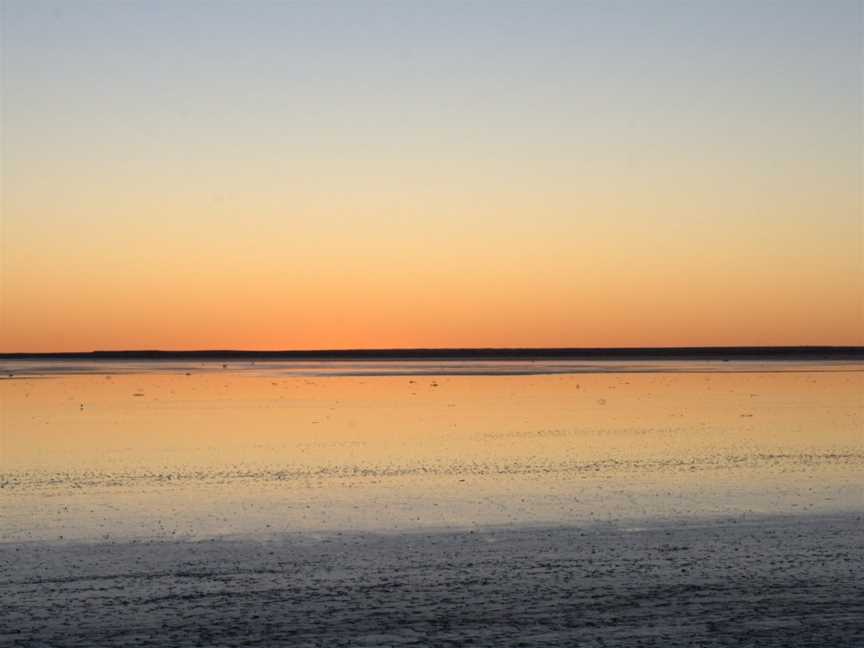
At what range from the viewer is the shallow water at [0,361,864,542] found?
18578mm

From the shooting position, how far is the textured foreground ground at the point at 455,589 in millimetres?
11047

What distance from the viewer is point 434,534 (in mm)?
16688

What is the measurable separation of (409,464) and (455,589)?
12862 millimetres

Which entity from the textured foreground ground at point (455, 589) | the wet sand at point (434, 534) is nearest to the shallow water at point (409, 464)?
the wet sand at point (434, 534)

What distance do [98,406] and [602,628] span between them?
39.8 metres

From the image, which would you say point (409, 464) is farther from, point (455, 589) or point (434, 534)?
point (455, 589)

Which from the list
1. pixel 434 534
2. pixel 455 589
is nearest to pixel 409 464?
pixel 434 534

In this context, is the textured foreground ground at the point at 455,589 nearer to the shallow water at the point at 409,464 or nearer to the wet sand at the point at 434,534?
the wet sand at the point at 434,534

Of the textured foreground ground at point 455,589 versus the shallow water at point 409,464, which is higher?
the shallow water at point 409,464

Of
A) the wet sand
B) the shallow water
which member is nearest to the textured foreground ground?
the wet sand

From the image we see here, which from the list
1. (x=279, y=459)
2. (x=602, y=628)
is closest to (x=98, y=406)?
(x=279, y=459)

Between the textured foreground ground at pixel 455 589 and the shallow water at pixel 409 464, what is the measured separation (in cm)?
169

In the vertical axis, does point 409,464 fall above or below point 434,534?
above

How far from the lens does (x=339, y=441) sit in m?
31.4
